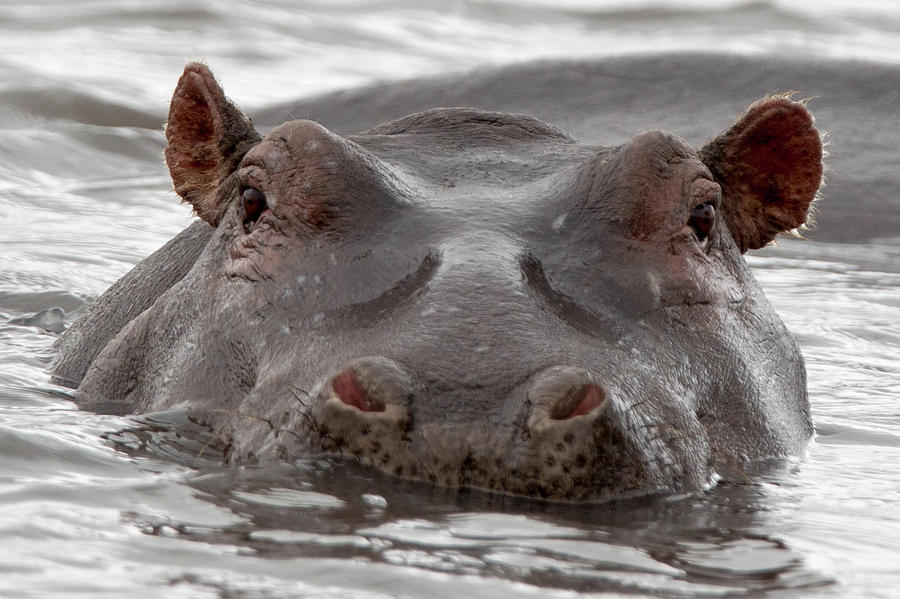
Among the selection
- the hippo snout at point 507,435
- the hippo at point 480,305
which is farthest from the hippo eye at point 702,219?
the hippo snout at point 507,435

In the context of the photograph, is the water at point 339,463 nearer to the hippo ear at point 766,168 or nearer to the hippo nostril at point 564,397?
the hippo nostril at point 564,397

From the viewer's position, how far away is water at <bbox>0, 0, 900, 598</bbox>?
3861 mm

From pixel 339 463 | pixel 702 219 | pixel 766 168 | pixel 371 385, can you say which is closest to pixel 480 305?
pixel 371 385

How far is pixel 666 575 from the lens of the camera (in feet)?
12.8

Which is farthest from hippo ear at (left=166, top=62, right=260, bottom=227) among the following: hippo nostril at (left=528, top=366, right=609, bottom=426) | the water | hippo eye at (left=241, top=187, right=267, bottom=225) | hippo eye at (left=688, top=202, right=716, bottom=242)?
hippo nostril at (left=528, top=366, right=609, bottom=426)

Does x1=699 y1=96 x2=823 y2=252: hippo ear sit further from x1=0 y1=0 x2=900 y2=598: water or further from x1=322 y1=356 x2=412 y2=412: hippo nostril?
x1=322 y1=356 x2=412 y2=412: hippo nostril

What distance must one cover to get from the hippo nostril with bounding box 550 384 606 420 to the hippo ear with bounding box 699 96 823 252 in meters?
2.08

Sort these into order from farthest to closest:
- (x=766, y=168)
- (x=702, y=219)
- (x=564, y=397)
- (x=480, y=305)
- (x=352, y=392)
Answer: (x=766, y=168), (x=702, y=219), (x=480, y=305), (x=352, y=392), (x=564, y=397)

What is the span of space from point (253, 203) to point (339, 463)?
4.86ft

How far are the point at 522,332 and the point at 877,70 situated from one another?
9.47 m

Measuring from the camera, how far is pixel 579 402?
424 cm

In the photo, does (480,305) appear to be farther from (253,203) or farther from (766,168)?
(766,168)

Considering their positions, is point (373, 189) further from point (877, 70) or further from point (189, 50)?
point (189, 50)

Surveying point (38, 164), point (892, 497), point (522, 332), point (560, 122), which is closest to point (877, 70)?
point (560, 122)
